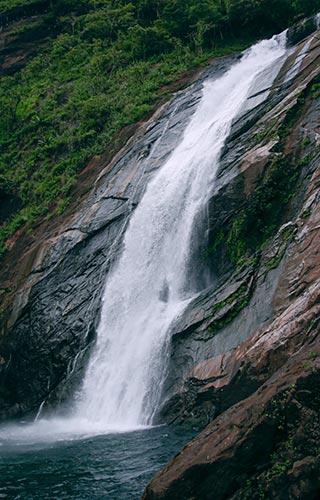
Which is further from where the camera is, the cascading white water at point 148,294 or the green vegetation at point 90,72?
the green vegetation at point 90,72

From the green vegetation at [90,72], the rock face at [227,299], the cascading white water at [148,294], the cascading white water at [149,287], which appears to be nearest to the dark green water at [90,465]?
the cascading white water at [148,294]

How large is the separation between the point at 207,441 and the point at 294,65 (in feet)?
61.3

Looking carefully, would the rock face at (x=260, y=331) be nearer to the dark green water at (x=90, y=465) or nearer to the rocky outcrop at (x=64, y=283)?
the dark green water at (x=90, y=465)

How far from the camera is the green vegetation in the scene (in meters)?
32.9

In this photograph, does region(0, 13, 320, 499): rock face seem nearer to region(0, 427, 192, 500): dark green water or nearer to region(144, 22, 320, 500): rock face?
region(144, 22, 320, 500): rock face

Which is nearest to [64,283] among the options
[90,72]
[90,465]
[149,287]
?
[149,287]

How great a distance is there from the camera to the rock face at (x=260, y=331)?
30.4 ft

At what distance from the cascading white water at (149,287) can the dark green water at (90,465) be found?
1.85 meters

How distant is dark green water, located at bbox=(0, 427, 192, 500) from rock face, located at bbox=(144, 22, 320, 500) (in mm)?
1490

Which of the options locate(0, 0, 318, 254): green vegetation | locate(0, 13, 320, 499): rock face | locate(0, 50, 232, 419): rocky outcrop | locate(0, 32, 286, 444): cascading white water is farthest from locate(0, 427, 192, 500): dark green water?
locate(0, 0, 318, 254): green vegetation

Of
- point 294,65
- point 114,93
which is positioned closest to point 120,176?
point 294,65

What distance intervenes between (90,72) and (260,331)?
30001mm

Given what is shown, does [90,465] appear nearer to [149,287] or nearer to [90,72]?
[149,287]

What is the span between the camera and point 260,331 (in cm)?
1549
